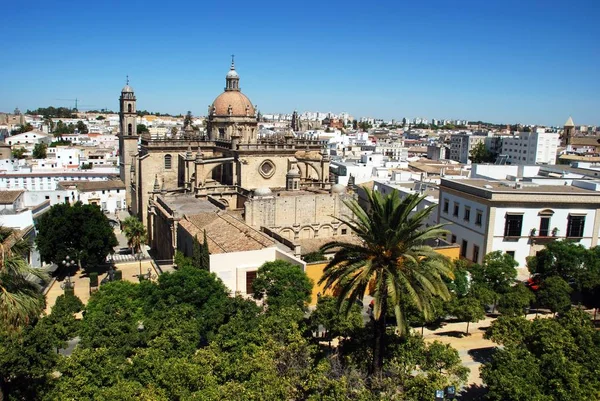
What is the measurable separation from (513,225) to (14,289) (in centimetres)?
2460

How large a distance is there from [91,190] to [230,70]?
21.2 m

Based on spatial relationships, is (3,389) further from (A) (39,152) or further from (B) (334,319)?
(A) (39,152)

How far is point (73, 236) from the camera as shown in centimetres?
3091

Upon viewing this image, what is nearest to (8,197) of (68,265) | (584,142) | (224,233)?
(68,265)

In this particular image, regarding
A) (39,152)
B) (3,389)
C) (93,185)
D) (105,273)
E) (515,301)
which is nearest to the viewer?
(3,389)

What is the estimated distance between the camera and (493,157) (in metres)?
101

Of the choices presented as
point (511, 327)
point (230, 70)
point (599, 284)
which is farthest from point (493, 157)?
point (511, 327)

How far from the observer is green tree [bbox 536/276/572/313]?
21.6 meters

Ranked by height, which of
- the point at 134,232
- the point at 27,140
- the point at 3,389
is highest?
the point at 27,140

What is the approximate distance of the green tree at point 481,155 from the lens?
323 feet

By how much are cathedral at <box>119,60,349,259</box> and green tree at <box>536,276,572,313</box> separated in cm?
1274

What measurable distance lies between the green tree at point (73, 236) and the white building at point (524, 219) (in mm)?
22170

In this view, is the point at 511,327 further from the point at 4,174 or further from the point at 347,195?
the point at 4,174

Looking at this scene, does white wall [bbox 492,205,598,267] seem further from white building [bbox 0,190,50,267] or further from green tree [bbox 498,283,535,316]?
white building [bbox 0,190,50,267]
